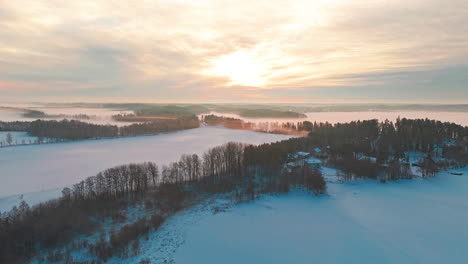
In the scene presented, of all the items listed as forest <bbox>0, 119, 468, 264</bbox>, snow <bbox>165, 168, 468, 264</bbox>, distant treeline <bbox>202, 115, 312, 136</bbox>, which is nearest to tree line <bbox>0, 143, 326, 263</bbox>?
forest <bbox>0, 119, 468, 264</bbox>

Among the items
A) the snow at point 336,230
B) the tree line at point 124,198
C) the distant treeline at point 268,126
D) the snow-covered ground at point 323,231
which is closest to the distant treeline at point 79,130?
the distant treeline at point 268,126

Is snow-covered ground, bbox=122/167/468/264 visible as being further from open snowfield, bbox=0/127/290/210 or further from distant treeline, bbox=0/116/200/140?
distant treeline, bbox=0/116/200/140

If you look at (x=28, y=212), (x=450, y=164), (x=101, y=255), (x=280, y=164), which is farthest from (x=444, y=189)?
(x=28, y=212)

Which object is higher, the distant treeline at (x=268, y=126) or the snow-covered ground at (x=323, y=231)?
the distant treeline at (x=268, y=126)

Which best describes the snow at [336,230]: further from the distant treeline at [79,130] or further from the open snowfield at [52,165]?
the distant treeline at [79,130]

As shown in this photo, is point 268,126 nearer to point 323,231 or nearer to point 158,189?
point 158,189
